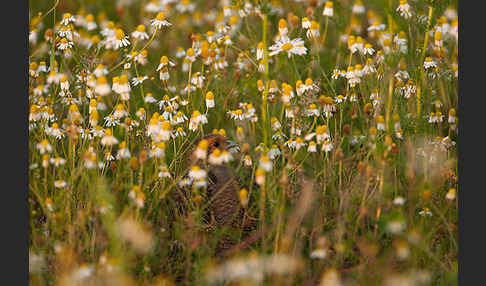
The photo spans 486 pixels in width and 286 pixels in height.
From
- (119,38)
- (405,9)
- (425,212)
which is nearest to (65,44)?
(119,38)

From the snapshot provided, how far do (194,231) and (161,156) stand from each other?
0.40 metres

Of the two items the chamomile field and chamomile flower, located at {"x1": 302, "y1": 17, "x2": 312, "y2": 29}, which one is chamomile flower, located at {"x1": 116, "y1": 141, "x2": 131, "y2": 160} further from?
chamomile flower, located at {"x1": 302, "y1": 17, "x2": 312, "y2": 29}

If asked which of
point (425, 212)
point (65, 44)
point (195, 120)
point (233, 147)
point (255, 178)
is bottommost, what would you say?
point (425, 212)

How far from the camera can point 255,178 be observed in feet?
10.9

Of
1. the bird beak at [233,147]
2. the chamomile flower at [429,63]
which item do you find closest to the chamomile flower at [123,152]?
the bird beak at [233,147]

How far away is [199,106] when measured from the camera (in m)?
3.79

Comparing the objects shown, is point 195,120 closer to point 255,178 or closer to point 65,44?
point 255,178

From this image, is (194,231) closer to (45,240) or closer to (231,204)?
(231,204)

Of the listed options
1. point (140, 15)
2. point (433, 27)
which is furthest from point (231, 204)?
point (140, 15)

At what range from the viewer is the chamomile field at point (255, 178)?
2.76 m

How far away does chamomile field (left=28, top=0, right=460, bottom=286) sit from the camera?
9.07 feet

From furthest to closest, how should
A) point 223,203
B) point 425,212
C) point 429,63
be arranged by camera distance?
1. point 429,63
2. point 223,203
3. point 425,212

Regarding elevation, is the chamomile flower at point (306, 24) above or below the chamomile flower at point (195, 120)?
above

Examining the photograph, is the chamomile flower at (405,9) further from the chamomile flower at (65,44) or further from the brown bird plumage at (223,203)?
the chamomile flower at (65,44)
